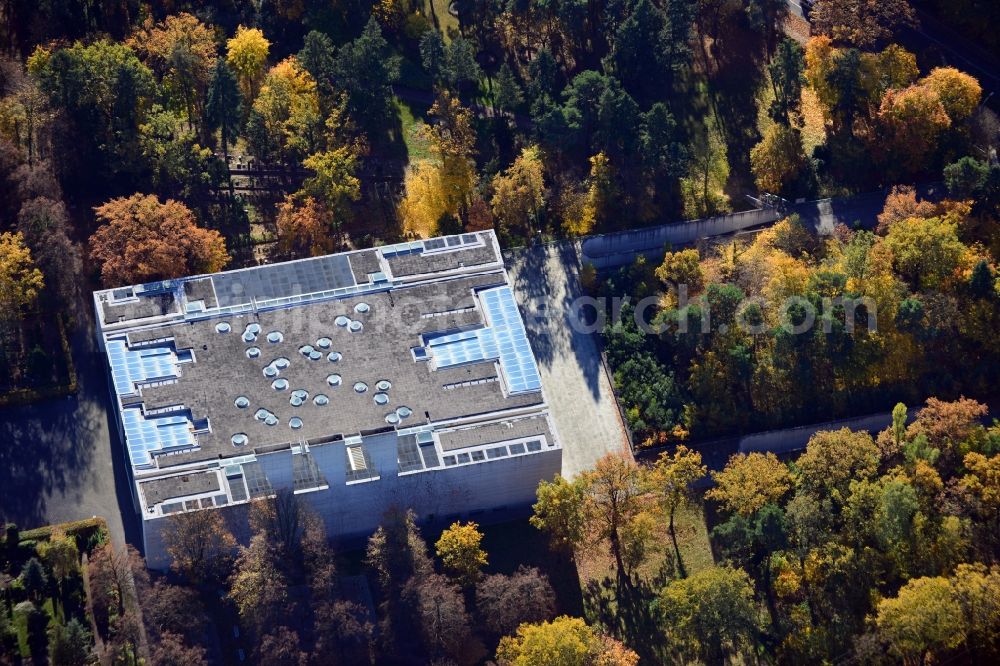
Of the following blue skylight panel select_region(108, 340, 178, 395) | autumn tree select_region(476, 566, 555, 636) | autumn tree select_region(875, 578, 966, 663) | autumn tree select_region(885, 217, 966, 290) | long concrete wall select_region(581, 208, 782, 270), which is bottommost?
autumn tree select_region(875, 578, 966, 663)

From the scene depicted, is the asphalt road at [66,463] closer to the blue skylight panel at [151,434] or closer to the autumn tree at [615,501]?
the blue skylight panel at [151,434]

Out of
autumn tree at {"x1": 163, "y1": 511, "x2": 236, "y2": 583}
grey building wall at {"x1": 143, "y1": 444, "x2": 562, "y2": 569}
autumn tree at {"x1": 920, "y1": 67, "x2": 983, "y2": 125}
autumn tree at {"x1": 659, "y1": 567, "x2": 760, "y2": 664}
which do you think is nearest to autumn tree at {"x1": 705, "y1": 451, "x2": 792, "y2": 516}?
autumn tree at {"x1": 659, "y1": 567, "x2": 760, "y2": 664}

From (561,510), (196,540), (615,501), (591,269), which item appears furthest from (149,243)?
(615,501)

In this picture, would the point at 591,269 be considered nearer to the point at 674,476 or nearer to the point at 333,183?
the point at 674,476

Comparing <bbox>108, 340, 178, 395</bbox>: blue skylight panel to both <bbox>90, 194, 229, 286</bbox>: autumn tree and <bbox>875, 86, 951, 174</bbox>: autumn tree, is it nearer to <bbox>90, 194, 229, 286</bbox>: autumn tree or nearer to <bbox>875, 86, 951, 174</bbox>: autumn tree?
<bbox>90, 194, 229, 286</bbox>: autumn tree

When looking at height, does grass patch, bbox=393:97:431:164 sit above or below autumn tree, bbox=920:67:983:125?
above

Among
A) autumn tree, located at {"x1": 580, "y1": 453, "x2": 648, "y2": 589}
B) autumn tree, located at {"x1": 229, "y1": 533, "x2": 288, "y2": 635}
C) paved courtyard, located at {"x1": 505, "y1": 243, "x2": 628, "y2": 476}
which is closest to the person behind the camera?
autumn tree, located at {"x1": 229, "y1": 533, "x2": 288, "y2": 635}

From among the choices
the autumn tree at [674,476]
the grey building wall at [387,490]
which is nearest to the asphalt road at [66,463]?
the grey building wall at [387,490]
